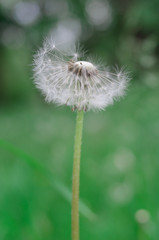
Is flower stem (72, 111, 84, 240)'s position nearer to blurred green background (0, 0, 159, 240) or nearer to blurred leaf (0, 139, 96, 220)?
blurred green background (0, 0, 159, 240)

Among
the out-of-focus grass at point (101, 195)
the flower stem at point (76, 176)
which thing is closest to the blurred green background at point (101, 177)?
the out-of-focus grass at point (101, 195)

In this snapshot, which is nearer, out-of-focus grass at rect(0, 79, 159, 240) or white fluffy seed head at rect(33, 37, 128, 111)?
white fluffy seed head at rect(33, 37, 128, 111)

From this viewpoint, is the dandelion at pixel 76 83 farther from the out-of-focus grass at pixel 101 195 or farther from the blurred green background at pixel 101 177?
the out-of-focus grass at pixel 101 195

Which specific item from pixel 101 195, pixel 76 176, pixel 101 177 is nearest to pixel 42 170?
pixel 76 176

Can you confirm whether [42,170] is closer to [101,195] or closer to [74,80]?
[74,80]

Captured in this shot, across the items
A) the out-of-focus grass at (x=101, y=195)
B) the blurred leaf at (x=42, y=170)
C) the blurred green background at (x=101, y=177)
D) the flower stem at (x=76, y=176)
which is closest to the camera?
the flower stem at (x=76, y=176)

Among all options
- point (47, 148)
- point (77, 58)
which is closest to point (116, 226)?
point (77, 58)

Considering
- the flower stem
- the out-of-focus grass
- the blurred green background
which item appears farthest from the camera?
the out-of-focus grass

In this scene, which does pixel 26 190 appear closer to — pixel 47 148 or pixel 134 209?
pixel 134 209

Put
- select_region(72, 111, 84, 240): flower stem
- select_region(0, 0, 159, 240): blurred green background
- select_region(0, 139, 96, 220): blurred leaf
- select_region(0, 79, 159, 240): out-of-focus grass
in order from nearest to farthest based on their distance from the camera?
select_region(72, 111, 84, 240): flower stem, select_region(0, 139, 96, 220): blurred leaf, select_region(0, 0, 159, 240): blurred green background, select_region(0, 79, 159, 240): out-of-focus grass

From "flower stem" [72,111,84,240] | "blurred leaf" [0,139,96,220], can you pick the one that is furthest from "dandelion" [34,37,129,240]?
"blurred leaf" [0,139,96,220]
